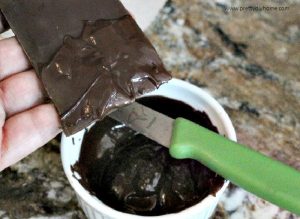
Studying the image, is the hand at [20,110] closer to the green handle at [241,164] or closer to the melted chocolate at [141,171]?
the melted chocolate at [141,171]

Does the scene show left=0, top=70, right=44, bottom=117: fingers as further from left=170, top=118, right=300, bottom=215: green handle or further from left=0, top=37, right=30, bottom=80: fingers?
left=170, top=118, right=300, bottom=215: green handle

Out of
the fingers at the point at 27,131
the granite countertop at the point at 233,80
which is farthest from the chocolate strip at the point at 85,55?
the granite countertop at the point at 233,80

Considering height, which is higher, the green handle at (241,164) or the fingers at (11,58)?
the fingers at (11,58)

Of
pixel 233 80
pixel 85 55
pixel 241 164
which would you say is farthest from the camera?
pixel 233 80

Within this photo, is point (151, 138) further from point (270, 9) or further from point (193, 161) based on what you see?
point (270, 9)

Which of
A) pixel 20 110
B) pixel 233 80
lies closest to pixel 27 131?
pixel 20 110

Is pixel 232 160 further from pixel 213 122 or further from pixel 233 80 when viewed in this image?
pixel 233 80

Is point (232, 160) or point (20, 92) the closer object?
point (232, 160)
